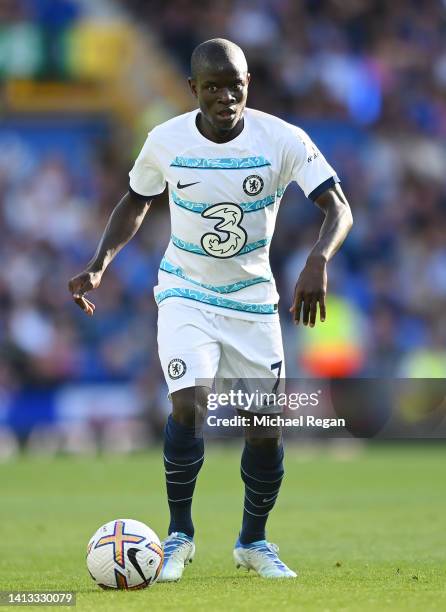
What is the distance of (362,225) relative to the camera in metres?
18.9

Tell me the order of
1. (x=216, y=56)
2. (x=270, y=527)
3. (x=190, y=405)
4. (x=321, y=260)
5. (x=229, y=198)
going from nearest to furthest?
(x=321, y=260) < (x=216, y=56) < (x=190, y=405) < (x=229, y=198) < (x=270, y=527)

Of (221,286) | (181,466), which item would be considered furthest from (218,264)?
(181,466)

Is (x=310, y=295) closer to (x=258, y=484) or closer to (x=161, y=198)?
(x=258, y=484)

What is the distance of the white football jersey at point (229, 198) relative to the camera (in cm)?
636

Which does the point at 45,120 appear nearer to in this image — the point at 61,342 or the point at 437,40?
the point at 61,342

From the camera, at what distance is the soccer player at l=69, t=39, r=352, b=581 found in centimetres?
629

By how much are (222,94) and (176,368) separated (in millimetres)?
1297

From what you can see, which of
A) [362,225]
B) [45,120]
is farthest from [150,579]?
[45,120]

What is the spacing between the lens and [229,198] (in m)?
6.36

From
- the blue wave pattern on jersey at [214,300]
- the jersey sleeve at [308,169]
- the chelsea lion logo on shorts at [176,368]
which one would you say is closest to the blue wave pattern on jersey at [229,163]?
the jersey sleeve at [308,169]

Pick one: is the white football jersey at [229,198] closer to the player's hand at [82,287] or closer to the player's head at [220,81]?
the player's head at [220,81]

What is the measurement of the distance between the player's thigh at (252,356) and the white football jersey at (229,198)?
0.21ft

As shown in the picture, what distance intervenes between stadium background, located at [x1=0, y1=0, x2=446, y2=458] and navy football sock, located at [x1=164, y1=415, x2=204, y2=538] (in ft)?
34.4

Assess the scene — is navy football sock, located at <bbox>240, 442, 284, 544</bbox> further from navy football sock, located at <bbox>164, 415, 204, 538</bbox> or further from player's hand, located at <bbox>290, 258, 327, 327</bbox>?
player's hand, located at <bbox>290, 258, 327, 327</bbox>
